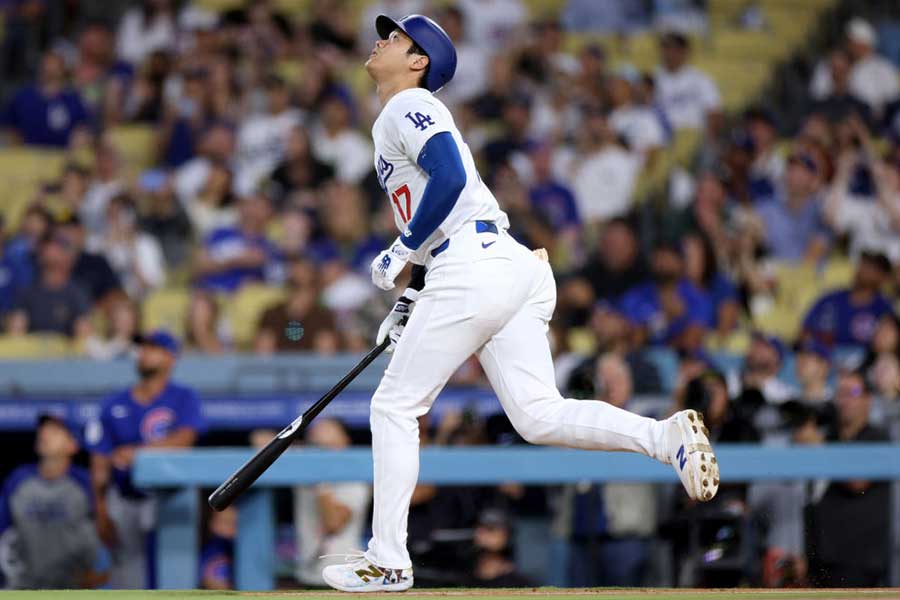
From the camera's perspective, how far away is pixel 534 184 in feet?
35.4

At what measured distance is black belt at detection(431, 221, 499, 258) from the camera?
4996mm

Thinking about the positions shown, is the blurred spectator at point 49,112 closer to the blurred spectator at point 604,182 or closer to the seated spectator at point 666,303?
the blurred spectator at point 604,182

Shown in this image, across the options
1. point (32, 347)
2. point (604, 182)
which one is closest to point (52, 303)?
point (32, 347)

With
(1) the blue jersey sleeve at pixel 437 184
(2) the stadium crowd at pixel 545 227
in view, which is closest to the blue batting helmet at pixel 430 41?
(1) the blue jersey sleeve at pixel 437 184

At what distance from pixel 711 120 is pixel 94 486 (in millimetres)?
5781

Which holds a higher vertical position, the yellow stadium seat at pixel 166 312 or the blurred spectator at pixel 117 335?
the yellow stadium seat at pixel 166 312

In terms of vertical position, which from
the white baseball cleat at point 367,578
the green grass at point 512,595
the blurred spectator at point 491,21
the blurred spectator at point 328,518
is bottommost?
the green grass at point 512,595

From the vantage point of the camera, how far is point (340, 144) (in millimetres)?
11102

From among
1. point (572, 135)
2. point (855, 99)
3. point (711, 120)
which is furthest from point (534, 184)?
point (855, 99)

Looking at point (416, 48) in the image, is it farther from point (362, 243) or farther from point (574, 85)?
point (574, 85)

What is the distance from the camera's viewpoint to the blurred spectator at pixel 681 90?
1180 cm

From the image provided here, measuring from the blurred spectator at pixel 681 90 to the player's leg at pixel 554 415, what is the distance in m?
7.08

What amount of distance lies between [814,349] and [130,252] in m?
4.67

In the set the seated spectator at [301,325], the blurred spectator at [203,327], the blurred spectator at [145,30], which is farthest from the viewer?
the blurred spectator at [145,30]
